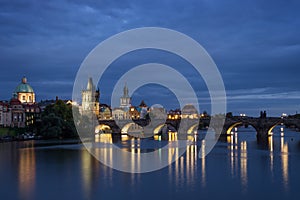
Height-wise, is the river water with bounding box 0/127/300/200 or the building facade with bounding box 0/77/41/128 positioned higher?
the building facade with bounding box 0/77/41/128

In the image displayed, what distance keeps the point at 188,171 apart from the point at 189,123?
50930mm

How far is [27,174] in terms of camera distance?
27734 mm

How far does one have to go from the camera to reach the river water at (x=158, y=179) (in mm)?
21703

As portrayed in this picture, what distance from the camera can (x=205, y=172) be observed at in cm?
2855

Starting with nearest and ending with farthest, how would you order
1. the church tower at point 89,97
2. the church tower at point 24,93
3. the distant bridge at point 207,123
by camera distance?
the distant bridge at point 207,123 → the church tower at point 24,93 → the church tower at point 89,97

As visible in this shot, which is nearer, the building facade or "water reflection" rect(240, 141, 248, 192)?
"water reflection" rect(240, 141, 248, 192)

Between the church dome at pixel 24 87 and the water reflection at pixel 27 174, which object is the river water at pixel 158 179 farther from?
the church dome at pixel 24 87

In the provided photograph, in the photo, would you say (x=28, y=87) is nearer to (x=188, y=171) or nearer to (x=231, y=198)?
(x=188, y=171)

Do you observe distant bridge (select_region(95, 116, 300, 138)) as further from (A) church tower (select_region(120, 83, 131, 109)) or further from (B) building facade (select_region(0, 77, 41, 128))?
(A) church tower (select_region(120, 83, 131, 109))

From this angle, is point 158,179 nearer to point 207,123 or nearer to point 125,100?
point 207,123

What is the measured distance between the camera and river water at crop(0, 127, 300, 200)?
21.7 metres

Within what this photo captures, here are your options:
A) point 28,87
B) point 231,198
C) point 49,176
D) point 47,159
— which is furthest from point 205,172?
point 28,87

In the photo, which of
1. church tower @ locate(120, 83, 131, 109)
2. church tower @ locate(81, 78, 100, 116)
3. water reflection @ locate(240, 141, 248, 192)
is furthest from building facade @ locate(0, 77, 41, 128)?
church tower @ locate(120, 83, 131, 109)

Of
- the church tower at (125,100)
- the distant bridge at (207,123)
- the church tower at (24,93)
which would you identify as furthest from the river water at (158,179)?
the church tower at (125,100)
